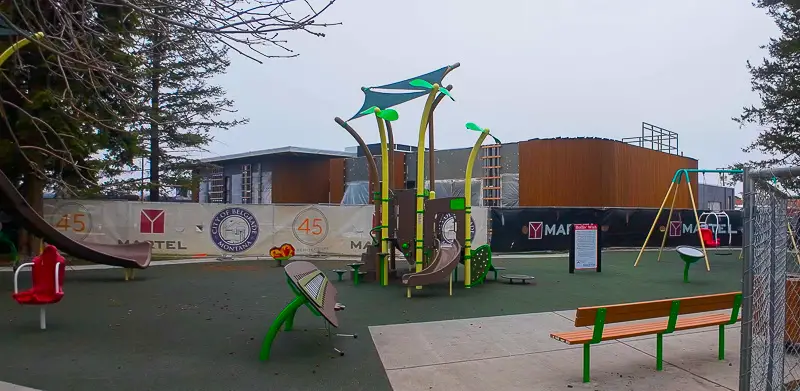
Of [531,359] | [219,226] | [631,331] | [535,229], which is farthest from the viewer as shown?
[535,229]

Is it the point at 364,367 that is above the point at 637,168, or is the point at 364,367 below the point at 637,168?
below

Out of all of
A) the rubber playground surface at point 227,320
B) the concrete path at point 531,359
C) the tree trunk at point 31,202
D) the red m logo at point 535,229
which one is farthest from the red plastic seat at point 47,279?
the red m logo at point 535,229

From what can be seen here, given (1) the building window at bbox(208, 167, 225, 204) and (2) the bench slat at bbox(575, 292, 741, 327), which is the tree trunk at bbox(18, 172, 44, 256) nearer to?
(2) the bench slat at bbox(575, 292, 741, 327)

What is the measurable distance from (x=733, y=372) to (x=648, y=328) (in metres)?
0.84

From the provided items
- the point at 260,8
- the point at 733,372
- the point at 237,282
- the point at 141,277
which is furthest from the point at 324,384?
the point at 141,277

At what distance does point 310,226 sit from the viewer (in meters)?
18.3

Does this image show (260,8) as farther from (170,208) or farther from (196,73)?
(196,73)

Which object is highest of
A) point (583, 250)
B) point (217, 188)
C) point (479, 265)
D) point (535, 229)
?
point (217, 188)

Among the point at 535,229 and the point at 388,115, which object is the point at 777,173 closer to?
the point at 388,115

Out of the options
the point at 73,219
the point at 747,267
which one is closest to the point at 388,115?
the point at 747,267

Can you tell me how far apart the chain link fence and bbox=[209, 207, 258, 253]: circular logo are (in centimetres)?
1557

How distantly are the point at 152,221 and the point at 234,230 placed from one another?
240cm

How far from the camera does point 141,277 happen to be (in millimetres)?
12516

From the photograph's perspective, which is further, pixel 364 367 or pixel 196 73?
pixel 196 73
